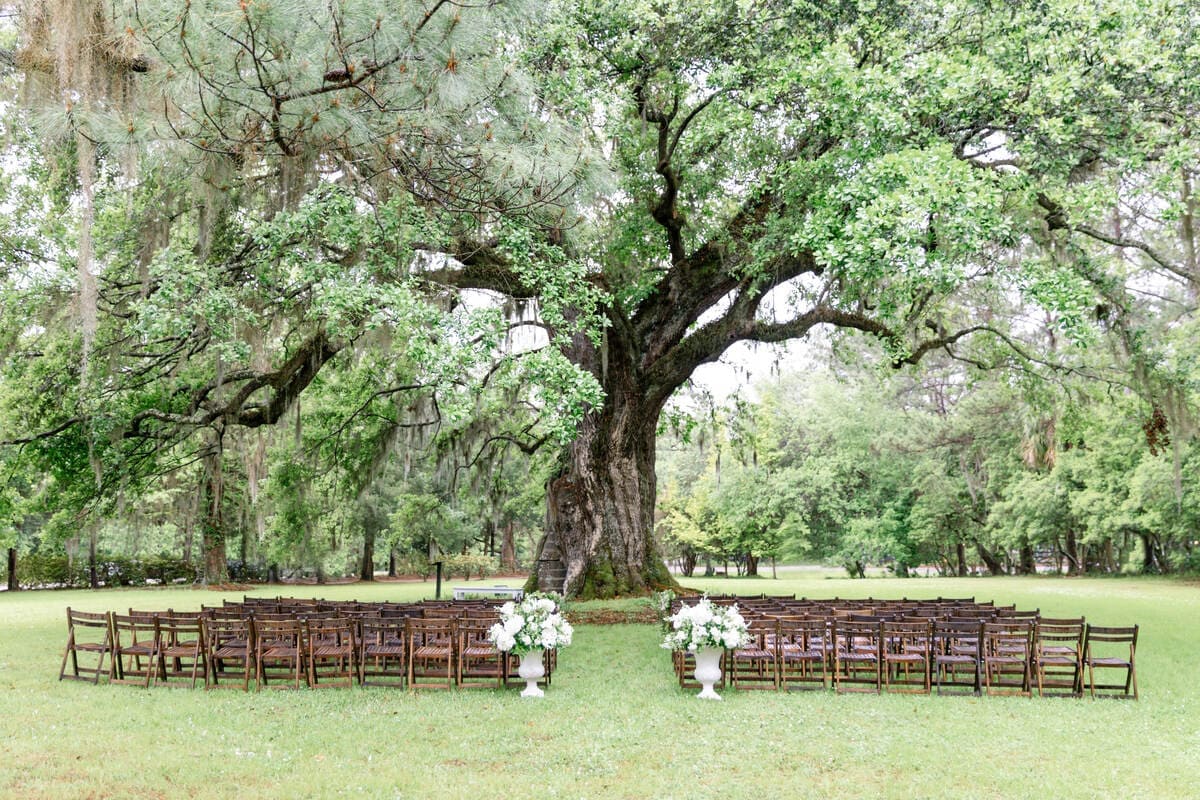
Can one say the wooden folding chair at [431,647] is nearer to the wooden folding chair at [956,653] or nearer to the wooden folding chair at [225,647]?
the wooden folding chair at [225,647]

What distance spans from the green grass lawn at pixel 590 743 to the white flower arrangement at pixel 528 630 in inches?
18.6

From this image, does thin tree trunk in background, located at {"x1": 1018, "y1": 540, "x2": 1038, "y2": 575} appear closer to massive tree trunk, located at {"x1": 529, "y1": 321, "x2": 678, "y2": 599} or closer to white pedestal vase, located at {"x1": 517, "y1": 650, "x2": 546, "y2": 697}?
massive tree trunk, located at {"x1": 529, "y1": 321, "x2": 678, "y2": 599}

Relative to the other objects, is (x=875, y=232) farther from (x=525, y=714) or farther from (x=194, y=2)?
(x=194, y=2)

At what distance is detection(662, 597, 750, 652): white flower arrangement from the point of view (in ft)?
23.5

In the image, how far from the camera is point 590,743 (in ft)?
18.6

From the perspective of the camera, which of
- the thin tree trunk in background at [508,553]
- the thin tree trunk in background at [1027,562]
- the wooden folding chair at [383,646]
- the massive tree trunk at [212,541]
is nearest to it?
the wooden folding chair at [383,646]

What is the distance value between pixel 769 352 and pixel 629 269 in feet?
11.1

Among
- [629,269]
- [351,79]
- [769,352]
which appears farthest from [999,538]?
[351,79]

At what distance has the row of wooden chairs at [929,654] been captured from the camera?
7.46 metres

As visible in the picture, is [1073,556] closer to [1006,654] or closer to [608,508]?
[608,508]

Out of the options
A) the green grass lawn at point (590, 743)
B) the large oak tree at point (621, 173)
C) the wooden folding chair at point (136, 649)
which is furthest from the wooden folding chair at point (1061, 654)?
the wooden folding chair at point (136, 649)

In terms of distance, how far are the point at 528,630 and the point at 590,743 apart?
1.72 metres

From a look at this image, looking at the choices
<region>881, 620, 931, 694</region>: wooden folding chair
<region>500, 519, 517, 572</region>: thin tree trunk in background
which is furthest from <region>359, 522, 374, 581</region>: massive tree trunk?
<region>881, 620, 931, 694</region>: wooden folding chair

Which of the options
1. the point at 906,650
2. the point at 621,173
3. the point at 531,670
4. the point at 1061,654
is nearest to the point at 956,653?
the point at 906,650
